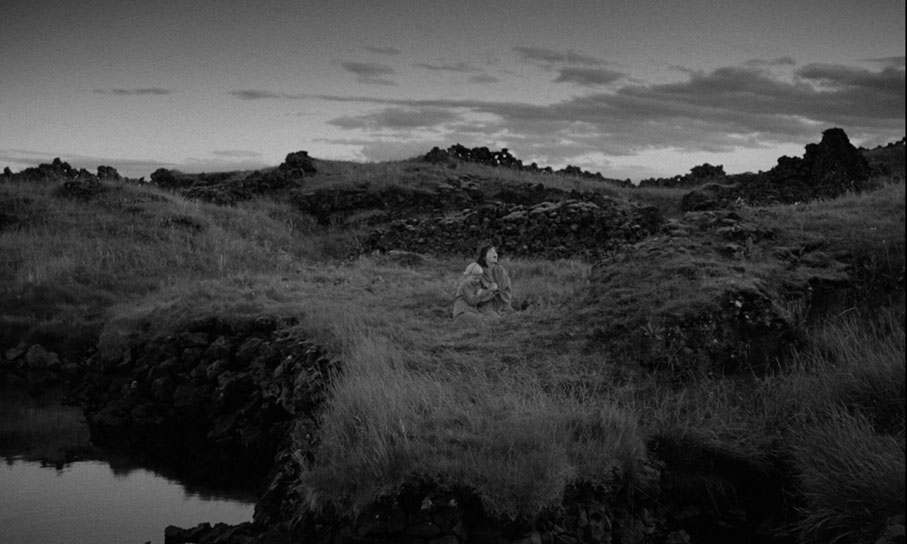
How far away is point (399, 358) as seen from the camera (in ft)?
31.6

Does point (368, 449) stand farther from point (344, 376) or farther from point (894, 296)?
point (894, 296)

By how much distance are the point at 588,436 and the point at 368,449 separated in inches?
82.0

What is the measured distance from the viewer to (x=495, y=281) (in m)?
14.2

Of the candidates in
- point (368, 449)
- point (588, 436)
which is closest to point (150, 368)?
point (368, 449)

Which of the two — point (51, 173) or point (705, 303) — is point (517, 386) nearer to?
point (705, 303)

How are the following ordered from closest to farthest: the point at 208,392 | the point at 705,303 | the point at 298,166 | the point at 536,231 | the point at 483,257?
the point at 705,303 < the point at 208,392 < the point at 483,257 < the point at 536,231 < the point at 298,166

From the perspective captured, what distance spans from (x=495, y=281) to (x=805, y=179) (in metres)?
18.0

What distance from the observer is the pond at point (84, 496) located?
9375 mm

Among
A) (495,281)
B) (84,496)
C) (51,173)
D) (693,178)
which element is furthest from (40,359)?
(693,178)

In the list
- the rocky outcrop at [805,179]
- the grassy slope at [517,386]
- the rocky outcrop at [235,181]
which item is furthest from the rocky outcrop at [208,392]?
the rocky outcrop at [235,181]

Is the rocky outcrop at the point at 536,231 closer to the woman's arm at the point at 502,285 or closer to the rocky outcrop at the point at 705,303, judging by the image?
the woman's arm at the point at 502,285

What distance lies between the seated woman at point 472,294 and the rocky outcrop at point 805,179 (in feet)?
43.6

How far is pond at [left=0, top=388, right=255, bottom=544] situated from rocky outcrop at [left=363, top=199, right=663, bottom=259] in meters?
13.2

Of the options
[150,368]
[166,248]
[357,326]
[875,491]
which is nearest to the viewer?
[875,491]
